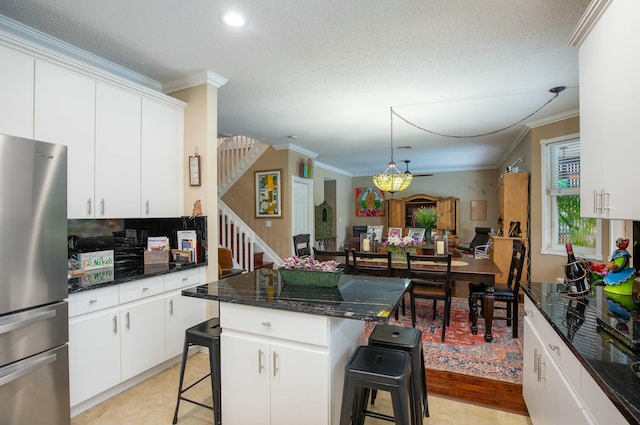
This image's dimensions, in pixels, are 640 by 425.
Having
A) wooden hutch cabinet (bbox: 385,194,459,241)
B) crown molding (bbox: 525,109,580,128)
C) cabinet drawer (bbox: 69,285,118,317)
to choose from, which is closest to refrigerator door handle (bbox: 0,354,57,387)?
cabinet drawer (bbox: 69,285,118,317)

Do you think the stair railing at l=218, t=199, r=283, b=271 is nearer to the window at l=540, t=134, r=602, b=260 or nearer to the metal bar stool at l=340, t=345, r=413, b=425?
the metal bar stool at l=340, t=345, r=413, b=425

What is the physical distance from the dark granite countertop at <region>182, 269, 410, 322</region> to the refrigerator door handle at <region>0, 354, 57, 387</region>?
830 mm

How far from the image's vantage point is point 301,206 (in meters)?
6.33

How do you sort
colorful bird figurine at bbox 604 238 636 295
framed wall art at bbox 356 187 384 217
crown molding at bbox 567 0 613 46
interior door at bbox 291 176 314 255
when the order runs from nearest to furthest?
crown molding at bbox 567 0 613 46, colorful bird figurine at bbox 604 238 636 295, interior door at bbox 291 176 314 255, framed wall art at bbox 356 187 384 217

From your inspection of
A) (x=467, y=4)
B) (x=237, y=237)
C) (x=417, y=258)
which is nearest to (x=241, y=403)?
(x=417, y=258)

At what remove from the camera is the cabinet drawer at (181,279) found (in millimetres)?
2675

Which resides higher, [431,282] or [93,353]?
[431,282]

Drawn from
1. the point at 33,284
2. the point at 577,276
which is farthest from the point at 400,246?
the point at 33,284

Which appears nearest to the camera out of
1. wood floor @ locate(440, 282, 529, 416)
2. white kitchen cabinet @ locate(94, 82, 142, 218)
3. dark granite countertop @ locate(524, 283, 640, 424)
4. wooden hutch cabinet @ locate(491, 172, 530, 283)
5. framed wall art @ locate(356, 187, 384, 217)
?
dark granite countertop @ locate(524, 283, 640, 424)

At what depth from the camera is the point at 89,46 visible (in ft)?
8.17

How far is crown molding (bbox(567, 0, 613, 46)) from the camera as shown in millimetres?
1528

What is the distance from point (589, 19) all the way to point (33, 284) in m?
3.32

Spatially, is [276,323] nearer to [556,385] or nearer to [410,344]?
[410,344]

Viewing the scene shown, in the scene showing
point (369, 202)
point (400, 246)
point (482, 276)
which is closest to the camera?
point (482, 276)
